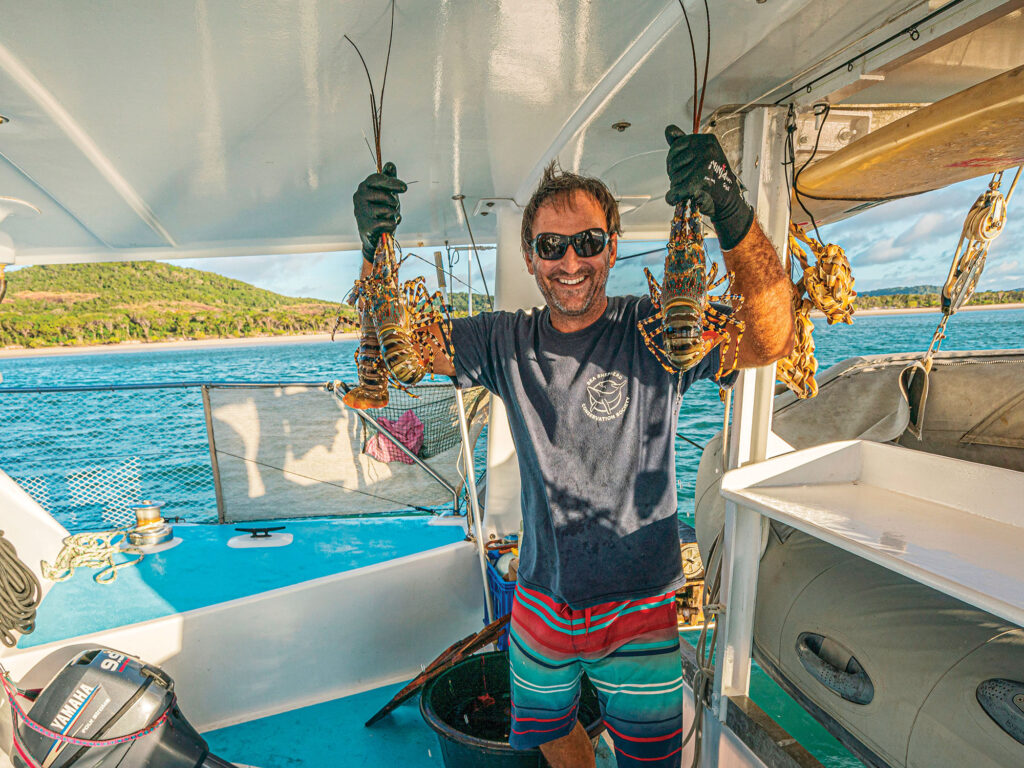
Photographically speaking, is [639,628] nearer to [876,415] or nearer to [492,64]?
[876,415]

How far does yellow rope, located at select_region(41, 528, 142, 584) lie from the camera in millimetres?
3498

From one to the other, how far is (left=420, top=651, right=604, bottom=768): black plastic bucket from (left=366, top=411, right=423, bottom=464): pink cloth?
367 centimetres

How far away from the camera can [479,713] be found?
2.52 m

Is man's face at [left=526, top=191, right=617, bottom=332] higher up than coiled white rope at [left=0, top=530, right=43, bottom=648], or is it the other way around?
man's face at [left=526, top=191, right=617, bottom=332]

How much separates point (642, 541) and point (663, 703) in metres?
0.52

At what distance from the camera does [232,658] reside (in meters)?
2.95

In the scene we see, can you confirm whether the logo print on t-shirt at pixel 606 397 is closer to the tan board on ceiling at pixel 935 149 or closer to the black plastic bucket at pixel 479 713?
the tan board on ceiling at pixel 935 149

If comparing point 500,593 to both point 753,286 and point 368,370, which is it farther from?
point 753,286

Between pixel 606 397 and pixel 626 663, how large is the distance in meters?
0.85

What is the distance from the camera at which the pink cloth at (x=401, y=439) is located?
6125 mm

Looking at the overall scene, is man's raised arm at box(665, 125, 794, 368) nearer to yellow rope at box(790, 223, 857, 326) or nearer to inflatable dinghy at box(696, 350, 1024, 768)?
yellow rope at box(790, 223, 857, 326)

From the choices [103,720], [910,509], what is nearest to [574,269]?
[910,509]

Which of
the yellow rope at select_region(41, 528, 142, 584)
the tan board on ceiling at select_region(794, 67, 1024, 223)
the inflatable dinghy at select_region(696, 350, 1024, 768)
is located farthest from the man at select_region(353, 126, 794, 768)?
the yellow rope at select_region(41, 528, 142, 584)

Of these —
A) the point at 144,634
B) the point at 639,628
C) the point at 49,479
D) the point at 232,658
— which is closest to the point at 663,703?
the point at 639,628
